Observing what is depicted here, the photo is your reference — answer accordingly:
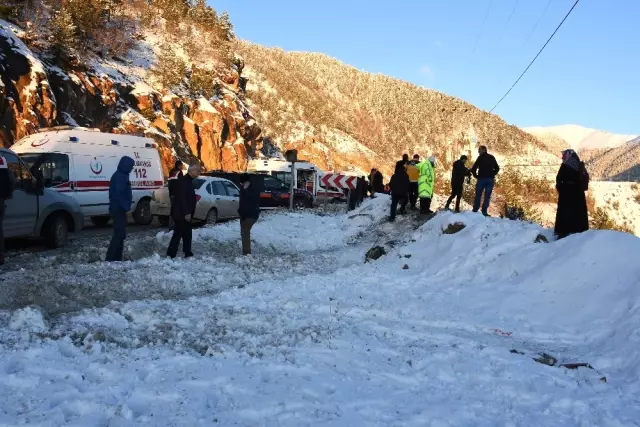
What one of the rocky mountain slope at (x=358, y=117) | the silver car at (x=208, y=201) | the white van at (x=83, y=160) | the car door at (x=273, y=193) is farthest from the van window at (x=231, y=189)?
the rocky mountain slope at (x=358, y=117)

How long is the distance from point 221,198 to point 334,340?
11872 mm

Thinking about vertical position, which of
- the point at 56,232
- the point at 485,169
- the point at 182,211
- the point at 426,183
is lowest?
the point at 56,232

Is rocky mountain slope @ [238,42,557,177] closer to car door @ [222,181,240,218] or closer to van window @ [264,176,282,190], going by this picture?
van window @ [264,176,282,190]

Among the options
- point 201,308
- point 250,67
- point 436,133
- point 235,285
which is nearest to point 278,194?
point 235,285

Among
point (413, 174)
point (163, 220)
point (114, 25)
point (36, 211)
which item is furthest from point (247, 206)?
point (114, 25)

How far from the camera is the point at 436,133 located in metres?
88.4

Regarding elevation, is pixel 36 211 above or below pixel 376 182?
below

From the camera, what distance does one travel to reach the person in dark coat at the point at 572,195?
8.34 meters

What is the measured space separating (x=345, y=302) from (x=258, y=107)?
57382 millimetres

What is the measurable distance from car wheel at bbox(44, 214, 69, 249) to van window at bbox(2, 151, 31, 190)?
1.05m

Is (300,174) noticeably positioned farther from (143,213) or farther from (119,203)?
(119,203)

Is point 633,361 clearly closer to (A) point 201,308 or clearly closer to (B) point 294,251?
(A) point 201,308

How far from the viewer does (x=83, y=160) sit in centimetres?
1277

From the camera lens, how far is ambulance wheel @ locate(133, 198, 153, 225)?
15.1 m
